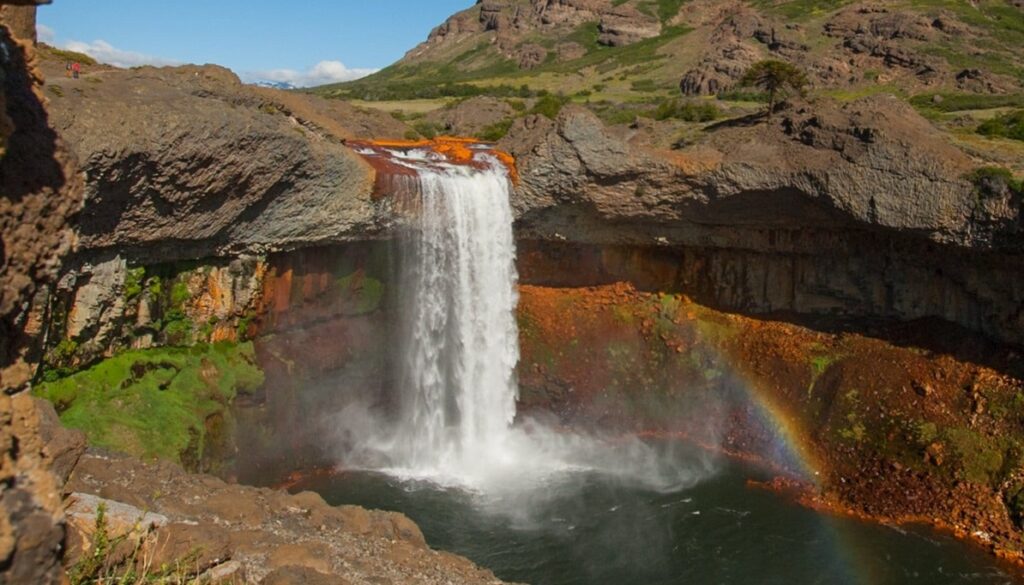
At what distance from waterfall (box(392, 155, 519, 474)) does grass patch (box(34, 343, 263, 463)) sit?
17.9ft

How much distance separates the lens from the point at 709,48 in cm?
9100

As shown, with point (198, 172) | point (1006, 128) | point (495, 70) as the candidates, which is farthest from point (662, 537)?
point (495, 70)

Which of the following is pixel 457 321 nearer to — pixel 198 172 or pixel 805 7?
pixel 198 172

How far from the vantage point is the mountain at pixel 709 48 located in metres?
67.9

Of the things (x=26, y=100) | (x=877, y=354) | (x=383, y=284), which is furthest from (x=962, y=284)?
(x=26, y=100)

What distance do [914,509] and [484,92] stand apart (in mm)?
71137

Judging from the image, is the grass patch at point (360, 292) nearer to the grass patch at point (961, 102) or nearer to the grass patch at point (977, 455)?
the grass patch at point (977, 455)

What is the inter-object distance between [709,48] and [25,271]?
Result: 306 ft

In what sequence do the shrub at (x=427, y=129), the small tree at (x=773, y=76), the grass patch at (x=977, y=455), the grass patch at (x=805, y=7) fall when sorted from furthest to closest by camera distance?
the grass patch at (x=805, y=7) → the shrub at (x=427, y=129) → the small tree at (x=773, y=76) → the grass patch at (x=977, y=455)

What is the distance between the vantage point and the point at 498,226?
27.4 m

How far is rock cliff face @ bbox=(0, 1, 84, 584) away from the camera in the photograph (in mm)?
4570

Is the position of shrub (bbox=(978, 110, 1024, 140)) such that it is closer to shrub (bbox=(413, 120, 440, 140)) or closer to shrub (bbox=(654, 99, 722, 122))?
shrub (bbox=(654, 99, 722, 122))

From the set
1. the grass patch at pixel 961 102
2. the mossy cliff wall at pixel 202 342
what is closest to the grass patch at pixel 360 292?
the mossy cliff wall at pixel 202 342

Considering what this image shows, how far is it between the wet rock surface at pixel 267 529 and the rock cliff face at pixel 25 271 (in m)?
5.87
